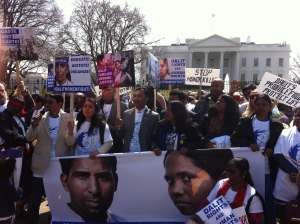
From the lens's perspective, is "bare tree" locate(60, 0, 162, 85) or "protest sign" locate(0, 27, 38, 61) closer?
"protest sign" locate(0, 27, 38, 61)

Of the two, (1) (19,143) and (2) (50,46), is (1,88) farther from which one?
(2) (50,46)

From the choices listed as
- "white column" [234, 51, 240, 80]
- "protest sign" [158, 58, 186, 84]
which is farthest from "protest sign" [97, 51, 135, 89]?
"white column" [234, 51, 240, 80]

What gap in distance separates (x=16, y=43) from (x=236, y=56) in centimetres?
7326

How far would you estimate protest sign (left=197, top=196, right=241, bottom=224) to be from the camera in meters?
3.74

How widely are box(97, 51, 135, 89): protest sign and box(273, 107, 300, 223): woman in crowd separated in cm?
228

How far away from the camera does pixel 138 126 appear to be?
16.9ft

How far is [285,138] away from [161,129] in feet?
5.04

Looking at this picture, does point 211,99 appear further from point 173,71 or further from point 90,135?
point 90,135

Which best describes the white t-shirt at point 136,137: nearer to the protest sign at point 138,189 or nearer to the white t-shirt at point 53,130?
the protest sign at point 138,189

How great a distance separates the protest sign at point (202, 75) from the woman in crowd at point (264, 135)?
503cm

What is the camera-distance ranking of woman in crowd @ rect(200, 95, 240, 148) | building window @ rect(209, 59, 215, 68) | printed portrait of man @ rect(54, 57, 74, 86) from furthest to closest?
building window @ rect(209, 59, 215, 68)
printed portrait of man @ rect(54, 57, 74, 86)
woman in crowd @ rect(200, 95, 240, 148)

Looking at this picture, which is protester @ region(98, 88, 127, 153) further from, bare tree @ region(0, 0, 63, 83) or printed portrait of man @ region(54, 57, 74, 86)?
bare tree @ region(0, 0, 63, 83)

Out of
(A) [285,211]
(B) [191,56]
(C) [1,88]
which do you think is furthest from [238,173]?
(B) [191,56]

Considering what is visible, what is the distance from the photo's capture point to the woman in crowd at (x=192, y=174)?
14.8ft
